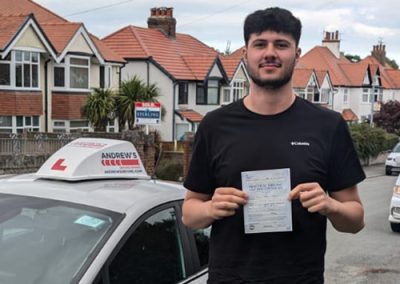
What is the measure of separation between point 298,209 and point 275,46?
66 centimetres

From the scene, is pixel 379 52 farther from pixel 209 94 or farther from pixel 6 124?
pixel 6 124

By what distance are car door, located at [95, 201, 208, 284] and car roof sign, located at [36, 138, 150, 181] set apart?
501 millimetres

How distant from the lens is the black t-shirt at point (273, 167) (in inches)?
93.7

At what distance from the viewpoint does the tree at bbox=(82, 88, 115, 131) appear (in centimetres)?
2533

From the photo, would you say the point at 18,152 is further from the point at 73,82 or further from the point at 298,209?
the point at 298,209

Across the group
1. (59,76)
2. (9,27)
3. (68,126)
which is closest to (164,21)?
(59,76)

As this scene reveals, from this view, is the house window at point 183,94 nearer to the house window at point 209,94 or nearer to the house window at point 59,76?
the house window at point 209,94

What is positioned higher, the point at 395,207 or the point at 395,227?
the point at 395,207

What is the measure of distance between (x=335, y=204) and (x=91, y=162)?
173 cm

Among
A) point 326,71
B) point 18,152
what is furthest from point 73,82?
point 326,71

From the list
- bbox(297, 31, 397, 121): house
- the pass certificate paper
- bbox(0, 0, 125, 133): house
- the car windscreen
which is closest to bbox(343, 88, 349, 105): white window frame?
bbox(297, 31, 397, 121): house

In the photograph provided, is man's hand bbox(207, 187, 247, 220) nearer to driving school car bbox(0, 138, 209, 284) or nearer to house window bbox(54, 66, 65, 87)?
driving school car bbox(0, 138, 209, 284)

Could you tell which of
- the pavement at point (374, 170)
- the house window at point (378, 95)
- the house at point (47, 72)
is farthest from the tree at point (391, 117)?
the house at point (47, 72)

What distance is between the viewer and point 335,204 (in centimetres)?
232
